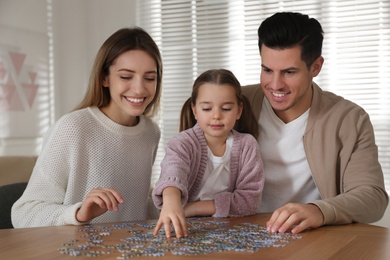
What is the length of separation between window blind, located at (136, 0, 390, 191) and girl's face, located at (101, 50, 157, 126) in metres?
3.14

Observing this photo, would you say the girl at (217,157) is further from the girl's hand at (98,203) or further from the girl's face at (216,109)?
the girl's hand at (98,203)

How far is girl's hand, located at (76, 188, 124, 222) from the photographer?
2.13 m

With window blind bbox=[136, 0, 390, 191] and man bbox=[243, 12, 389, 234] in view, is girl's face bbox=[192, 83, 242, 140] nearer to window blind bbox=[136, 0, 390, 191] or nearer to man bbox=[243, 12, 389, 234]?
man bbox=[243, 12, 389, 234]

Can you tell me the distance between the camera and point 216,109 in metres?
2.63

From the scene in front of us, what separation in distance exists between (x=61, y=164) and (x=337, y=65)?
3.77 metres

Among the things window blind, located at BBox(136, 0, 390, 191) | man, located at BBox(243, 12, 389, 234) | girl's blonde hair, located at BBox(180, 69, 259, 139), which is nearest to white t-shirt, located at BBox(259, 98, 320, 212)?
man, located at BBox(243, 12, 389, 234)

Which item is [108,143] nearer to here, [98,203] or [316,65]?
[98,203]

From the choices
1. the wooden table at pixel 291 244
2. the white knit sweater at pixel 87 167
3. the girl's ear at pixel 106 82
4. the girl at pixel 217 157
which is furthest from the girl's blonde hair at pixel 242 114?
the wooden table at pixel 291 244

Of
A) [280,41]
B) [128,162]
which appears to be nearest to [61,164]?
[128,162]

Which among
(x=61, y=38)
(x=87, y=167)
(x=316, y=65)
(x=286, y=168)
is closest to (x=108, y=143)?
(x=87, y=167)

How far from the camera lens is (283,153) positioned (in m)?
2.91

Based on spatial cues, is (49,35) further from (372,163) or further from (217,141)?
(372,163)

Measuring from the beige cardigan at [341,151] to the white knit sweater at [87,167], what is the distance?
65 centimetres

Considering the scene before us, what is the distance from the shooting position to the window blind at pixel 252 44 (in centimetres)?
561
